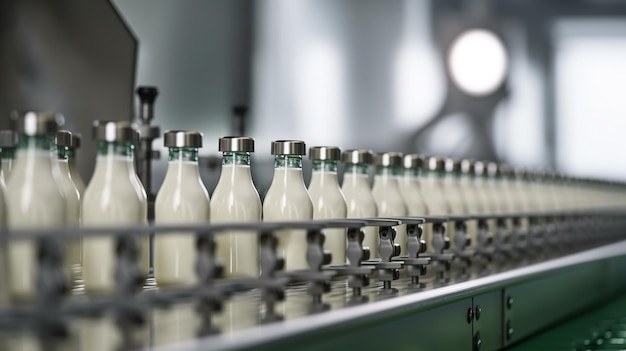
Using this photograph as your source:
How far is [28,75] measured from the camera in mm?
1889

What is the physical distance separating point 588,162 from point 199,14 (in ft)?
8.45

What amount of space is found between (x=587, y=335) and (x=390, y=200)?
0.65m

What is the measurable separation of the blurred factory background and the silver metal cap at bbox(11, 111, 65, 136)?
0.93 metres

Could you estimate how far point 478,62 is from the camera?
3.89 metres

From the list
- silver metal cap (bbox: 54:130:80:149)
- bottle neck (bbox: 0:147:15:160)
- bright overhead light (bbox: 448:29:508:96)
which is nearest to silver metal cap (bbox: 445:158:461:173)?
silver metal cap (bbox: 54:130:80:149)

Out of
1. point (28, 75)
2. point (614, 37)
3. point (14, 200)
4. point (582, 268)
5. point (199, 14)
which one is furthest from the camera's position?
point (614, 37)

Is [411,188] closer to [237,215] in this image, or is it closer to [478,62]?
[237,215]

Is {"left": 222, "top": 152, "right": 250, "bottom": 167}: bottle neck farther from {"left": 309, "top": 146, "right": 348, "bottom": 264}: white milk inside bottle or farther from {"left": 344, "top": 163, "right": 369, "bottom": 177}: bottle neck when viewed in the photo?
{"left": 344, "top": 163, "right": 369, "bottom": 177}: bottle neck

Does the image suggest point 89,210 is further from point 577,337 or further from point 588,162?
point 588,162

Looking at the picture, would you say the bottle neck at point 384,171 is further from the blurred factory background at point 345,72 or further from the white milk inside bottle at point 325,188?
the blurred factory background at point 345,72

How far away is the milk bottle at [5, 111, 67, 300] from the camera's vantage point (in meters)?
0.93

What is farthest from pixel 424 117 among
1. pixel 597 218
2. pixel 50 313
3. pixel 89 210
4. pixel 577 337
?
pixel 50 313

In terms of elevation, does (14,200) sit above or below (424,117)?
below

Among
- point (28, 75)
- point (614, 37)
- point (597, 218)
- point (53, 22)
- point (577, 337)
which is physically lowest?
point (577, 337)
